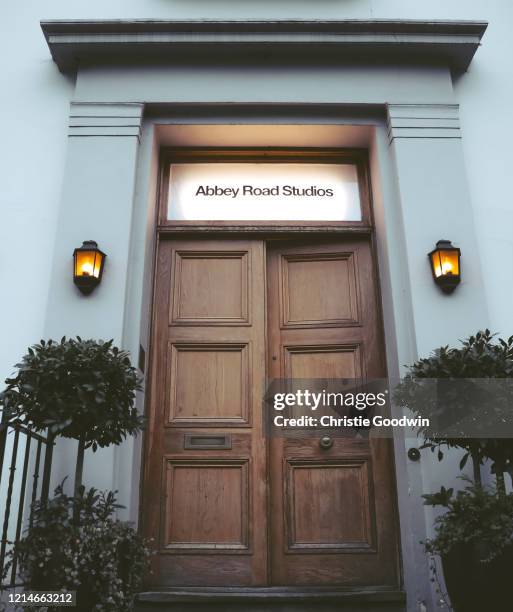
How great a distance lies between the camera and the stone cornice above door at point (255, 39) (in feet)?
15.8

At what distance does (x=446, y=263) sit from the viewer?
4191 millimetres

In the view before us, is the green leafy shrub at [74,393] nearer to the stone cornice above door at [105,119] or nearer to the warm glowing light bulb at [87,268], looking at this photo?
the warm glowing light bulb at [87,268]

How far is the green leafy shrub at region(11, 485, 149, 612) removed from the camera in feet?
Answer: 9.64

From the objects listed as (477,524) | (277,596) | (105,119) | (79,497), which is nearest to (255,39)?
(105,119)

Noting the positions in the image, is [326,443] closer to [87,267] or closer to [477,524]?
[477,524]

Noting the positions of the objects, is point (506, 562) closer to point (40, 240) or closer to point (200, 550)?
point (200, 550)

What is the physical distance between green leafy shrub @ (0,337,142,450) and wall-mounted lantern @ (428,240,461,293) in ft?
7.23

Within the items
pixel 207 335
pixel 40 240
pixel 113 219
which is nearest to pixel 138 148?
pixel 113 219

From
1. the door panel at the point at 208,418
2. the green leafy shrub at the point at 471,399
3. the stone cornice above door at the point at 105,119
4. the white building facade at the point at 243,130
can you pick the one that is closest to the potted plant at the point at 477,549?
the green leafy shrub at the point at 471,399

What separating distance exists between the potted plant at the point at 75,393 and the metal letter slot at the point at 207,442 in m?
1.03

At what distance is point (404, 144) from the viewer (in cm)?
466

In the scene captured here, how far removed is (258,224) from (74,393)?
7.35 feet

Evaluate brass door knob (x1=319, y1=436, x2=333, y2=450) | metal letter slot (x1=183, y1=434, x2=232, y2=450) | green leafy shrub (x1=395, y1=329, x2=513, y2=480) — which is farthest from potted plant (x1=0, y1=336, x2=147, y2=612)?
green leafy shrub (x1=395, y1=329, x2=513, y2=480)

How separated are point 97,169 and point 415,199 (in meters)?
2.38
